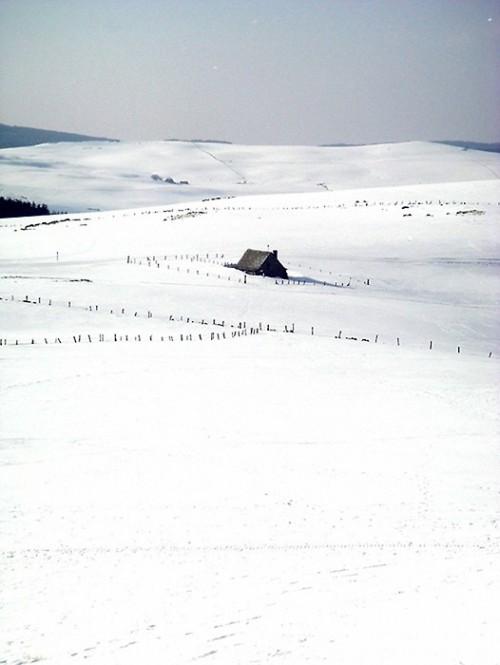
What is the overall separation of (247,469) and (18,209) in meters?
101

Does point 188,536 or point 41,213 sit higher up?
point 41,213

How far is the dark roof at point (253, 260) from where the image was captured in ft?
187

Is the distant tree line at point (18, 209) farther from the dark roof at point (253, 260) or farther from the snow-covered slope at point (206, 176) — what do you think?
the dark roof at point (253, 260)

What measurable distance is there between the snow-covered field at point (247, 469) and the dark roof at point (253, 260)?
2156 millimetres

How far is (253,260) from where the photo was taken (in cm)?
5806

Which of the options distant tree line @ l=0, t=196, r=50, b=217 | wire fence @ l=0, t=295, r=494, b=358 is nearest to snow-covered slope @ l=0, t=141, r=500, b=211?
distant tree line @ l=0, t=196, r=50, b=217

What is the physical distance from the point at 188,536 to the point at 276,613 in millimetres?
4091

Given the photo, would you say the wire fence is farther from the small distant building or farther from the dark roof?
the dark roof

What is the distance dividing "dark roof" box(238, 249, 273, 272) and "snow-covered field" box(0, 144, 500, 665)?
7.07 ft

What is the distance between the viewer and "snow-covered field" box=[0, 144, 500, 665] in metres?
12.8

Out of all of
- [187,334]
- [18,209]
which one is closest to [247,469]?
[187,334]

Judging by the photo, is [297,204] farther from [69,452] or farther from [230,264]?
[69,452]

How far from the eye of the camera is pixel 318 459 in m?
22.0

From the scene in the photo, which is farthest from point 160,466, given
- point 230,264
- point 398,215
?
point 398,215
